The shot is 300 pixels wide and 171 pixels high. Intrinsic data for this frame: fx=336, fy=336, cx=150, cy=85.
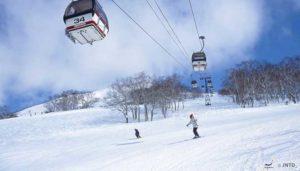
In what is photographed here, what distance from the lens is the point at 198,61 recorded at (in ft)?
92.6

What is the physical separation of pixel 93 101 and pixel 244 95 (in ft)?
227

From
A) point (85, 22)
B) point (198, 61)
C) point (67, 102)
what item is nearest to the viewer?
point (85, 22)

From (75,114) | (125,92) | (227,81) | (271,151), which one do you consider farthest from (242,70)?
(271,151)

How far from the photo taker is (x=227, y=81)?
85438 mm

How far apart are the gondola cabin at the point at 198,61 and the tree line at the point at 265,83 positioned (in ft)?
171

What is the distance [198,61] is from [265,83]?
6026 cm

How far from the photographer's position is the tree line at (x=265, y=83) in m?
79.9

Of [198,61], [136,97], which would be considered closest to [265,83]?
[136,97]

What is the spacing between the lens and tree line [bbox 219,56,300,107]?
79938 mm

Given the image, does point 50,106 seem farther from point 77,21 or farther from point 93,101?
point 77,21
